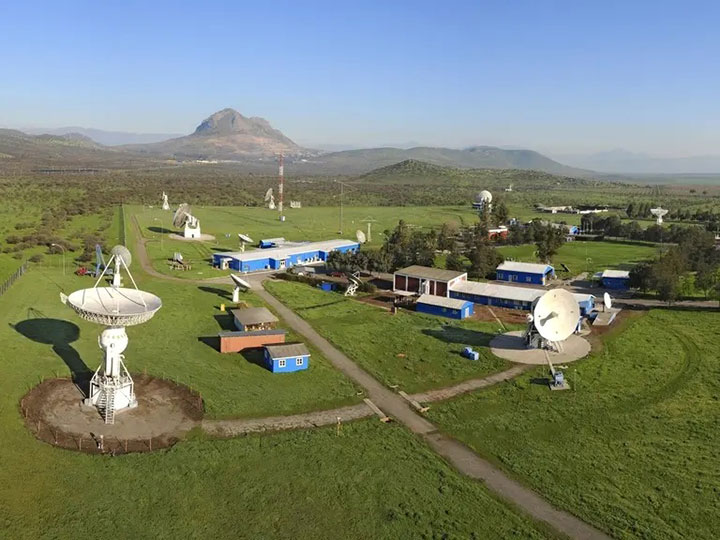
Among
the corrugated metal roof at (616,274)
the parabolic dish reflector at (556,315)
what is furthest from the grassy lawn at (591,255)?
the parabolic dish reflector at (556,315)

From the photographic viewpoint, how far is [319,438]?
110 ft

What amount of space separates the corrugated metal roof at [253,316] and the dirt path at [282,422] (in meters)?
16.9

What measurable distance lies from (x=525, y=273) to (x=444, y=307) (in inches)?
847

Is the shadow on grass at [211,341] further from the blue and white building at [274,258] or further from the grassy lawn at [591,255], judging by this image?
the grassy lawn at [591,255]

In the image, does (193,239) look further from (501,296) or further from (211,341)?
(501,296)

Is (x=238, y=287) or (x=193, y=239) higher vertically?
(x=238, y=287)

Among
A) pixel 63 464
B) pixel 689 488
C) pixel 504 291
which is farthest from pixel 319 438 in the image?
pixel 504 291

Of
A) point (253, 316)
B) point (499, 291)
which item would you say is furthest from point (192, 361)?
point (499, 291)

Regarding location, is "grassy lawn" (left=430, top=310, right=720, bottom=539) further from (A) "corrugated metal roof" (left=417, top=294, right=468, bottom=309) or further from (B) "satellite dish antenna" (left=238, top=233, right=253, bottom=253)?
(B) "satellite dish antenna" (left=238, top=233, right=253, bottom=253)

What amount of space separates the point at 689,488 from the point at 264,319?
114 feet

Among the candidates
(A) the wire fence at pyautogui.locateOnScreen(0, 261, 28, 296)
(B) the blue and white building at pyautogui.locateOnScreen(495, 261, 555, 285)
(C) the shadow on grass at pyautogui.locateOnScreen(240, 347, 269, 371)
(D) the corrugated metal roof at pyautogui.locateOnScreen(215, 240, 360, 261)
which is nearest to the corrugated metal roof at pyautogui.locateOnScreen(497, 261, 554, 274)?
(B) the blue and white building at pyautogui.locateOnScreen(495, 261, 555, 285)

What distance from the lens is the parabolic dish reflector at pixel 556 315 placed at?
48.3m

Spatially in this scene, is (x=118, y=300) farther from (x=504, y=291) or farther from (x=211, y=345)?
(x=504, y=291)

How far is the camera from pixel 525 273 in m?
78.0
